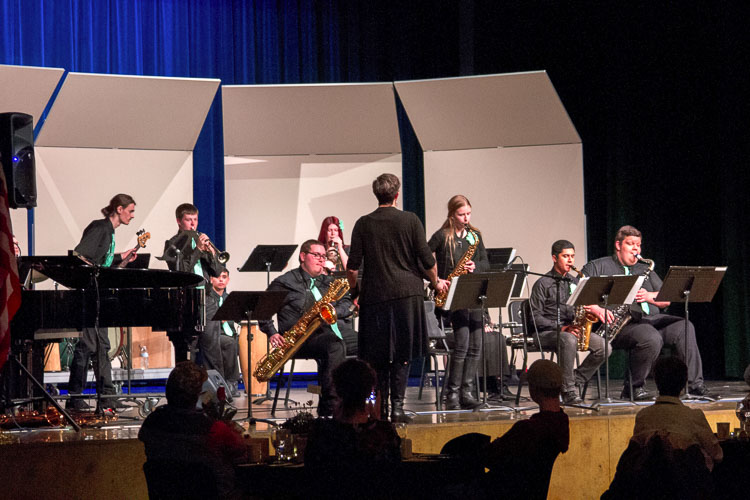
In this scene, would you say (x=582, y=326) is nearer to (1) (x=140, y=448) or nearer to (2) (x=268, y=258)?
(2) (x=268, y=258)

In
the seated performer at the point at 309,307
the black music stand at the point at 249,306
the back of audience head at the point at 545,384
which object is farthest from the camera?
the seated performer at the point at 309,307

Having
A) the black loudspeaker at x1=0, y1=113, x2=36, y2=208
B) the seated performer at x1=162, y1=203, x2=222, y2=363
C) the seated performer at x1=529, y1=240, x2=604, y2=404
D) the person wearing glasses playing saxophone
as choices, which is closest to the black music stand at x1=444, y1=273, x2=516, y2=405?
the person wearing glasses playing saxophone

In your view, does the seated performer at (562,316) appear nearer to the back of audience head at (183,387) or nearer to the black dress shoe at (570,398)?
the black dress shoe at (570,398)

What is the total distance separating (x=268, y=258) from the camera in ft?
27.5

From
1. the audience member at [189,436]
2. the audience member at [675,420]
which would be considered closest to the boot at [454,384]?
the audience member at [675,420]

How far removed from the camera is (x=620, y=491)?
4270mm

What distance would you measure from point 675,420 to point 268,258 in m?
4.79

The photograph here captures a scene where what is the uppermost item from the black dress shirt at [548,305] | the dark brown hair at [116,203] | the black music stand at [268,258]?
the dark brown hair at [116,203]

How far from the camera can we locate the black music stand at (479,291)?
644cm

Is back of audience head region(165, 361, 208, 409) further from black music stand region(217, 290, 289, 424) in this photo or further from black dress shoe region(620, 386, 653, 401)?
black dress shoe region(620, 386, 653, 401)

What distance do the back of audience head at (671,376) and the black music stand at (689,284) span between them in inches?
110

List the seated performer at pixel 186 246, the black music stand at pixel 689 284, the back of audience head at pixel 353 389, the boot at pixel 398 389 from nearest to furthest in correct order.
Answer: the back of audience head at pixel 353 389, the boot at pixel 398 389, the black music stand at pixel 689 284, the seated performer at pixel 186 246

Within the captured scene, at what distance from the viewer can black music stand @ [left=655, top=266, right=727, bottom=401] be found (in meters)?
7.03

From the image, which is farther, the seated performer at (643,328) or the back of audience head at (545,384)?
the seated performer at (643,328)
